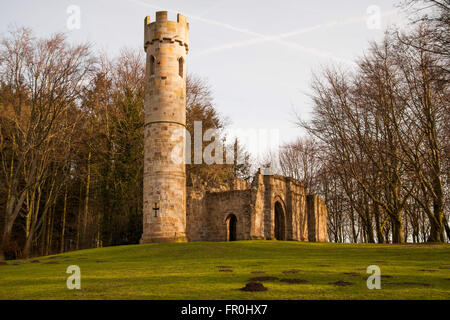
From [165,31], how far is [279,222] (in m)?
16.3

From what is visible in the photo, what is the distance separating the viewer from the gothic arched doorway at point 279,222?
112ft

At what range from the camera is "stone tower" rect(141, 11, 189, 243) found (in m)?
25.6

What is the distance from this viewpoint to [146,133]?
2678 centimetres

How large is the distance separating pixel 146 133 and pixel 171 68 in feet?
13.6

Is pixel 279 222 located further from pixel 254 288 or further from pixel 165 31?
pixel 254 288

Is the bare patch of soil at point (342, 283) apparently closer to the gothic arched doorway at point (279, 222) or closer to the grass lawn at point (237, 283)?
the grass lawn at point (237, 283)

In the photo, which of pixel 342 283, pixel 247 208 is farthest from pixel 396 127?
pixel 342 283

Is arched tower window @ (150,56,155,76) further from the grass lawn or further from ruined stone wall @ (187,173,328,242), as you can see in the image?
the grass lawn

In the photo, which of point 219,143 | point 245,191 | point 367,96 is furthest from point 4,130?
point 367,96

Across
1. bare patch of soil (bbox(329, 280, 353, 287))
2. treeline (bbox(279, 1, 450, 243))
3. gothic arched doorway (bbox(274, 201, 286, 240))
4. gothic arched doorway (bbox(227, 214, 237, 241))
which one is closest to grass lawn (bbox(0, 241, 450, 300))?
bare patch of soil (bbox(329, 280, 353, 287))

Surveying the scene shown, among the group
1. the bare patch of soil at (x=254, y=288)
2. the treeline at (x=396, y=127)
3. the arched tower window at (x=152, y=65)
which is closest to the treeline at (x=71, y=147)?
the arched tower window at (x=152, y=65)

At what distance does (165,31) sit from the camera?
27.1 meters

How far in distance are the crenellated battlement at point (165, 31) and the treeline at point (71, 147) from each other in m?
4.37

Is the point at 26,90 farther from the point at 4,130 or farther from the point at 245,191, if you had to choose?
the point at 245,191
